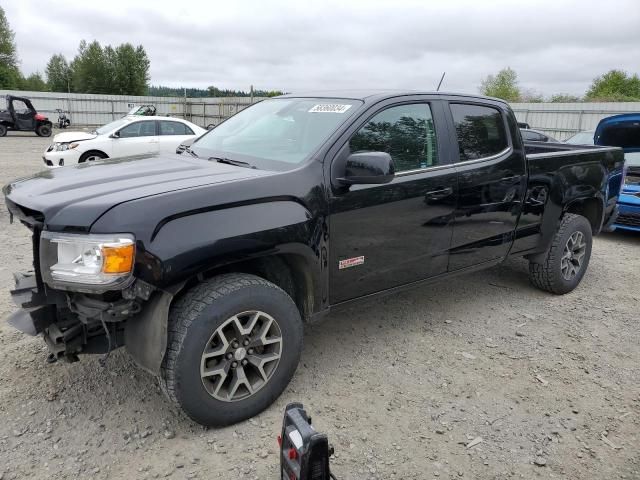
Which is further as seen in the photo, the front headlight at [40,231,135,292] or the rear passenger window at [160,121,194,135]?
the rear passenger window at [160,121,194,135]

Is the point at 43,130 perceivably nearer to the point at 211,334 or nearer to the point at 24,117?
the point at 24,117

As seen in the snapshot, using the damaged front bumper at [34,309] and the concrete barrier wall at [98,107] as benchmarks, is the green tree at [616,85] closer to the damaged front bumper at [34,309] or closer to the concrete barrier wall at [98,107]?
the concrete barrier wall at [98,107]

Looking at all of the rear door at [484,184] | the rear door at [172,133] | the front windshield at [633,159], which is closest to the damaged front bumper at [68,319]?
the rear door at [484,184]

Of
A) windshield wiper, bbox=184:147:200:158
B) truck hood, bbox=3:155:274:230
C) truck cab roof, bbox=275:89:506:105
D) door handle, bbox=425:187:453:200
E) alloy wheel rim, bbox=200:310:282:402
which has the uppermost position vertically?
truck cab roof, bbox=275:89:506:105

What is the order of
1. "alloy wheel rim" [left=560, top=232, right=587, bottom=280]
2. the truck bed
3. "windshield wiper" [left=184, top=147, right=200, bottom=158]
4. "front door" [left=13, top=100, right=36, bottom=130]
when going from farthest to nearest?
"front door" [left=13, top=100, right=36, bottom=130]
"alloy wheel rim" [left=560, top=232, right=587, bottom=280]
the truck bed
"windshield wiper" [left=184, top=147, right=200, bottom=158]

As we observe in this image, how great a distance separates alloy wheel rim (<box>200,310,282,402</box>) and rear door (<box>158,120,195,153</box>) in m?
9.85

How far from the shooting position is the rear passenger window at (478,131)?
386 centimetres

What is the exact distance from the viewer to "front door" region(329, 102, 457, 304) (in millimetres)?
3154

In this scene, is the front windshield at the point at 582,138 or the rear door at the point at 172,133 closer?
the front windshield at the point at 582,138

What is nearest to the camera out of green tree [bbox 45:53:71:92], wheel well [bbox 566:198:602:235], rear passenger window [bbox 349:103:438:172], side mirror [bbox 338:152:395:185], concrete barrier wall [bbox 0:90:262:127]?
side mirror [bbox 338:152:395:185]

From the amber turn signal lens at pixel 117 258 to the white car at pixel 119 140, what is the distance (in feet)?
29.3

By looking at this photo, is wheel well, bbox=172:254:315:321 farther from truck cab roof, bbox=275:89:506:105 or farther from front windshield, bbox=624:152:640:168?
front windshield, bbox=624:152:640:168

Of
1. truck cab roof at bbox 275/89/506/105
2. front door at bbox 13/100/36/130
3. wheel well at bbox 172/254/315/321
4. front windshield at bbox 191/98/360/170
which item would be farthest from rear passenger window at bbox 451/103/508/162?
front door at bbox 13/100/36/130

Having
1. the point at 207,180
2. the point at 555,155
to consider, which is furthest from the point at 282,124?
the point at 555,155
